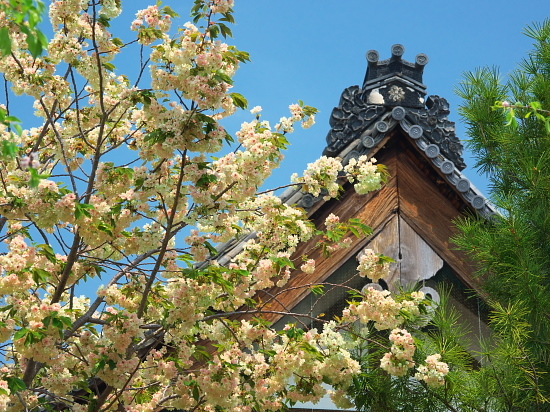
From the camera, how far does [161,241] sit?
5.95 meters

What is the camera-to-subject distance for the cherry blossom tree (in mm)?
5508

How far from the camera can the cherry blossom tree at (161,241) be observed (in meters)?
5.51

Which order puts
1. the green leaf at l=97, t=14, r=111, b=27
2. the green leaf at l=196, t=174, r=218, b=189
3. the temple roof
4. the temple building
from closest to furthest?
the green leaf at l=196, t=174, r=218, b=189 → the green leaf at l=97, t=14, r=111, b=27 → the temple roof → the temple building

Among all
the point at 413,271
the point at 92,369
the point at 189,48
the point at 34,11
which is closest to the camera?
the point at 34,11

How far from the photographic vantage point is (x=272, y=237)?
6762 mm

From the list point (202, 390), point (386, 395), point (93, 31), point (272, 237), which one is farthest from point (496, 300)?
point (93, 31)

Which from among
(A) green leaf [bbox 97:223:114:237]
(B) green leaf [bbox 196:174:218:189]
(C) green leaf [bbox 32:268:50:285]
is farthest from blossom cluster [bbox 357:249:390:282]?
(C) green leaf [bbox 32:268:50:285]

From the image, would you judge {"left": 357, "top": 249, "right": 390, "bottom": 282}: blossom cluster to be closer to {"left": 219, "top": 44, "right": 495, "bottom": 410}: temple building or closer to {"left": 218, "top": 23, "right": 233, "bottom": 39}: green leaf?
{"left": 219, "top": 44, "right": 495, "bottom": 410}: temple building

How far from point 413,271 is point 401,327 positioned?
113 centimetres

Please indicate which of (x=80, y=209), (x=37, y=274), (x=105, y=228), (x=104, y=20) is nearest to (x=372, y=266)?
(x=105, y=228)

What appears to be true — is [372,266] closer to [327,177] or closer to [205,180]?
[327,177]

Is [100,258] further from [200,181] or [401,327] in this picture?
[401,327]

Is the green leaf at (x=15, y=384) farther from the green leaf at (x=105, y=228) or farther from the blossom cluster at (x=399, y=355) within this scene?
the blossom cluster at (x=399, y=355)

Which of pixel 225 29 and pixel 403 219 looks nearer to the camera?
pixel 225 29
